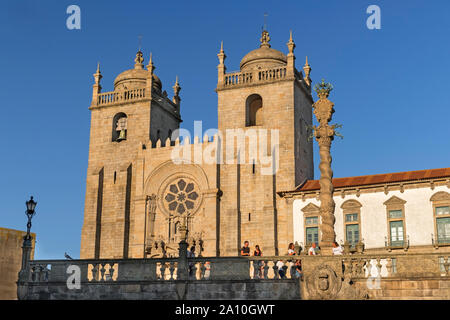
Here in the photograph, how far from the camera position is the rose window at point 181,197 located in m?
42.9

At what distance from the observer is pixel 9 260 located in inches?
1484

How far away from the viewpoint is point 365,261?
59.2ft

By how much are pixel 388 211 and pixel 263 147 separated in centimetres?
1005

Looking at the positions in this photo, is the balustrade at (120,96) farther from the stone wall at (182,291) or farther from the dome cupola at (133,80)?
the stone wall at (182,291)

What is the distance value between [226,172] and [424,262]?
83.7ft

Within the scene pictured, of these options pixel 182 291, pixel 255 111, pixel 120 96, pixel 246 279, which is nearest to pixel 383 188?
pixel 255 111

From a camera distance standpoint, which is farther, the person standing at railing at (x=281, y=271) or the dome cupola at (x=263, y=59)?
the dome cupola at (x=263, y=59)

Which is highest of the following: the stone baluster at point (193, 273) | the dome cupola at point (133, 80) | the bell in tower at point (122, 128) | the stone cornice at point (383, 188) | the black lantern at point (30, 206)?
the dome cupola at point (133, 80)

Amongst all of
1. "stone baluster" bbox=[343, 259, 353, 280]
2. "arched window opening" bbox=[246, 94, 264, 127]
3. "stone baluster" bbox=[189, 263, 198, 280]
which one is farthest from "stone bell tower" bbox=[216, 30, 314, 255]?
"stone baluster" bbox=[343, 259, 353, 280]

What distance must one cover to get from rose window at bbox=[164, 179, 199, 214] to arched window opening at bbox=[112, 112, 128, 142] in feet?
21.4

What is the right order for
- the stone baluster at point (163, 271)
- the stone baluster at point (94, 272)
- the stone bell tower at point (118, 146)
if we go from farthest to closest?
the stone bell tower at point (118, 146) < the stone baluster at point (94, 272) < the stone baluster at point (163, 271)

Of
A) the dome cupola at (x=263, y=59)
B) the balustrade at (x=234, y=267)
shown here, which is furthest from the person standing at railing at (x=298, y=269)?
the dome cupola at (x=263, y=59)

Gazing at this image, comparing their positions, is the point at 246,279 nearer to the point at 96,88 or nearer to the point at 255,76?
the point at 255,76

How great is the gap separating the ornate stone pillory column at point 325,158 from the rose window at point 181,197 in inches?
880
